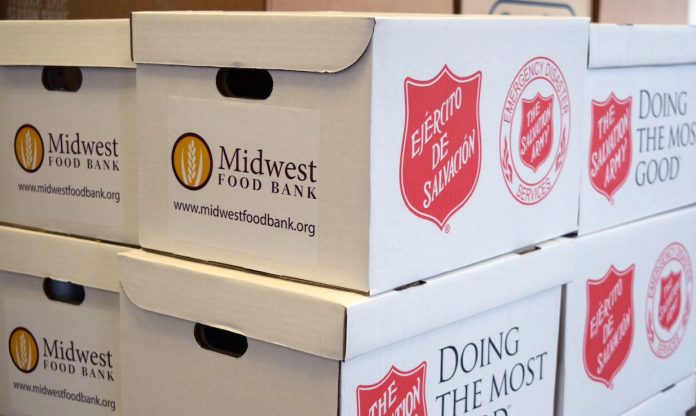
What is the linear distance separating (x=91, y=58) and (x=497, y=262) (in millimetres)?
433

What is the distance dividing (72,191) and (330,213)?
342 millimetres

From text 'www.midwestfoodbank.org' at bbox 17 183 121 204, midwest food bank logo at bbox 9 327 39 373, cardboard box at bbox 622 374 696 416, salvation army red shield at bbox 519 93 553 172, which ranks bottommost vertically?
cardboard box at bbox 622 374 696 416

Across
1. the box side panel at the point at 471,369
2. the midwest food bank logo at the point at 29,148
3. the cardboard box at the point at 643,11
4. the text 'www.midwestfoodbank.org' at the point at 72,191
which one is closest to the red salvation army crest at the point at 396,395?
the box side panel at the point at 471,369

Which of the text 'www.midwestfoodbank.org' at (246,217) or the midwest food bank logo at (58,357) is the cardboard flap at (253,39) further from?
the midwest food bank logo at (58,357)

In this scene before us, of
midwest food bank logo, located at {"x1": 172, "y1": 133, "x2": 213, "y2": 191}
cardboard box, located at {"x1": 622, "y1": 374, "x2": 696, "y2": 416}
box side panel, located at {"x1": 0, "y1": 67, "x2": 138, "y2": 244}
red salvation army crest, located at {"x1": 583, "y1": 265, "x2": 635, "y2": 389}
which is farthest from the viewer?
cardboard box, located at {"x1": 622, "y1": 374, "x2": 696, "y2": 416}

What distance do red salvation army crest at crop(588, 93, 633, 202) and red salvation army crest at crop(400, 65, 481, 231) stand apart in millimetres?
243

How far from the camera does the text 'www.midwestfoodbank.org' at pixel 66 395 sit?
0.96m

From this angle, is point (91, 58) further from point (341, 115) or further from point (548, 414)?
point (548, 414)

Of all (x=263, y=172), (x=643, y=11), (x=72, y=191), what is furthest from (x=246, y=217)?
(x=643, y=11)

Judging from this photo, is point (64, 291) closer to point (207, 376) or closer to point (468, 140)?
point (207, 376)

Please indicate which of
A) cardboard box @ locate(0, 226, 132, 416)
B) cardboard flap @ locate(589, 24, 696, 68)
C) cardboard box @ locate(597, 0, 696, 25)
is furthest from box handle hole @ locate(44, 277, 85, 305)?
cardboard box @ locate(597, 0, 696, 25)

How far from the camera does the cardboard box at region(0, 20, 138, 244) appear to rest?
3.03ft

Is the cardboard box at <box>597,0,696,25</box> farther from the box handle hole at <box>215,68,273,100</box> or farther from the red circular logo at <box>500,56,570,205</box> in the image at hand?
the box handle hole at <box>215,68,273,100</box>

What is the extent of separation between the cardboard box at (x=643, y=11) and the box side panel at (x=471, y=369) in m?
0.55
